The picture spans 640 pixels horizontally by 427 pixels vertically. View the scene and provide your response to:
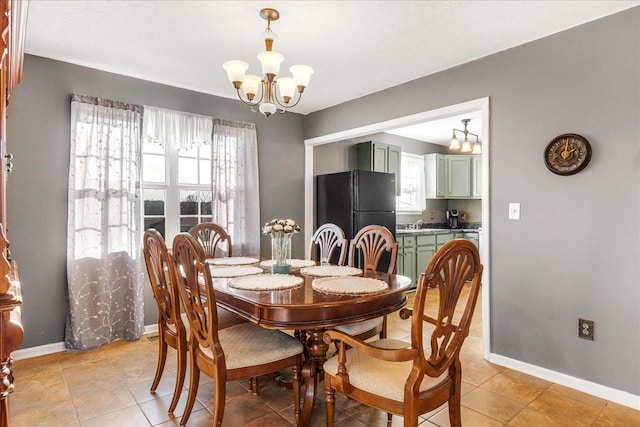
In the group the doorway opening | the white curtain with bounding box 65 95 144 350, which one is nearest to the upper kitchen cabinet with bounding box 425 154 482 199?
the doorway opening

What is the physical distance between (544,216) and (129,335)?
355cm

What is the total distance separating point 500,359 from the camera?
2.79m

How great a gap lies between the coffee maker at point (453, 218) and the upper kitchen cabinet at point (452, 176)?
0.47m

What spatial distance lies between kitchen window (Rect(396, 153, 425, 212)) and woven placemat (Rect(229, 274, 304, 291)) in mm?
4081

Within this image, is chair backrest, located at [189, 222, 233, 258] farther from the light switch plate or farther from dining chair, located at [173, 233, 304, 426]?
the light switch plate

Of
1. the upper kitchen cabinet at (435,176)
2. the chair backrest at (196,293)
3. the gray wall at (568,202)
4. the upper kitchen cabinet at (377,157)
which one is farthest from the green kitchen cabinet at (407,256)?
the chair backrest at (196,293)

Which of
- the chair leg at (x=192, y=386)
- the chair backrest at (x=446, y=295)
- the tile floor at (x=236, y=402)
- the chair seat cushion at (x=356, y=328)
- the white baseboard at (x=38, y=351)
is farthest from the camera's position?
the white baseboard at (x=38, y=351)

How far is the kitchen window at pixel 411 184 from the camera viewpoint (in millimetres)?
6000

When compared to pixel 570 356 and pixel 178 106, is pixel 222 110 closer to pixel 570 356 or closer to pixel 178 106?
pixel 178 106

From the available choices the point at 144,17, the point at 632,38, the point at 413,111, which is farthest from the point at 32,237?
the point at 632,38

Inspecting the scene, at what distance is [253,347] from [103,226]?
211 cm

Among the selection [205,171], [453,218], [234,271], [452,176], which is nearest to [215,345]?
[234,271]

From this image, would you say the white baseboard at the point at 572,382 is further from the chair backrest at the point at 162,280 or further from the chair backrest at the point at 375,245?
the chair backrest at the point at 162,280

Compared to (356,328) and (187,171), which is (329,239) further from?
(187,171)
